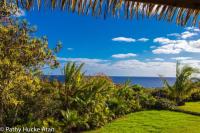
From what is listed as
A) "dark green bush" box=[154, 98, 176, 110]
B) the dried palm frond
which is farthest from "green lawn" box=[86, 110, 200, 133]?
the dried palm frond

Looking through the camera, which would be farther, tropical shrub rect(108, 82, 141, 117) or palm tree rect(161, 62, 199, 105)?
palm tree rect(161, 62, 199, 105)

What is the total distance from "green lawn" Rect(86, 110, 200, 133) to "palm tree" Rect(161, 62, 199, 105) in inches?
163

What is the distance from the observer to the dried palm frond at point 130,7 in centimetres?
192

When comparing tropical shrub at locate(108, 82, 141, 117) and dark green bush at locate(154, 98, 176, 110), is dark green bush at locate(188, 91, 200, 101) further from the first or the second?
tropical shrub at locate(108, 82, 141, 117)

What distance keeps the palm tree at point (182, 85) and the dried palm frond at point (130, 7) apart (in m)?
17.0

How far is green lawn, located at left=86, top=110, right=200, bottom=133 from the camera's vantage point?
11370mm

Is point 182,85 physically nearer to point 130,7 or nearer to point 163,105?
point 163,105

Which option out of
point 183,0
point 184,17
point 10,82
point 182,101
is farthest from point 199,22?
point 182,101

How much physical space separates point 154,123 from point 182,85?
24.1 ft

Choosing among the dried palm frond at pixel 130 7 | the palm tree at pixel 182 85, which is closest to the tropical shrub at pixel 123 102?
the palm tree at pixel 182 85

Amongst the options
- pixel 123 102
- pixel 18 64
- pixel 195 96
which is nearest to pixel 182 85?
pixel 195 96

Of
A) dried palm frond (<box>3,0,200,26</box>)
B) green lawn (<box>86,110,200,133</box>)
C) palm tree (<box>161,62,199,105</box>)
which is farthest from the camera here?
palm tree (<box>161,62,199,105</box>)

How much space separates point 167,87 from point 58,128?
1108 centimetres

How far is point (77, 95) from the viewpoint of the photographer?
1309 centimetres
